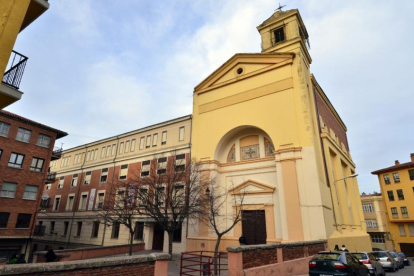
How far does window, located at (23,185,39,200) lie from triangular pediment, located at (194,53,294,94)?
19101 millimetres

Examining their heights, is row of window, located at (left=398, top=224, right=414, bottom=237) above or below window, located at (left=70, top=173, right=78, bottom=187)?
below

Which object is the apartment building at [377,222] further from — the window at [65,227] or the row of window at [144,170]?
the window at [65,227]

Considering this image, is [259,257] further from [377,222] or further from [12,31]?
[377,222]

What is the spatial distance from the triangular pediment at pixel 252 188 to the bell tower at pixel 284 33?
12268 mm

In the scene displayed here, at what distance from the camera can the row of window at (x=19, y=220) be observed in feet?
73.8

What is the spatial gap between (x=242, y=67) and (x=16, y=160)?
23618 millimetres

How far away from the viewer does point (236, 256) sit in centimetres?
909

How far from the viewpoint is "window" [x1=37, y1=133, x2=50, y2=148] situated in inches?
1051

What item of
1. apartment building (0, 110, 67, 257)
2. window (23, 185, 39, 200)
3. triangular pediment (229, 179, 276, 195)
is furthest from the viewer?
window (23, 185, 39, 200)

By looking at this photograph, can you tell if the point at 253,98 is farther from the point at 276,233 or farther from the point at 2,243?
the point at 2,243

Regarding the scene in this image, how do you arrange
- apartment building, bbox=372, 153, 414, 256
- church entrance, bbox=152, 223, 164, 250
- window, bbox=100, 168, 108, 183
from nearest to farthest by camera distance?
church entrance, bbox=152, 223, 164, 250
window, bbox=100, 168, 108, 183
apartment building, bbox=372, 153, 414, 256

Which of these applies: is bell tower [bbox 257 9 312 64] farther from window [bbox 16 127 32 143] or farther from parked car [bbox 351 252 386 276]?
window [bbox 16 127 32 143]

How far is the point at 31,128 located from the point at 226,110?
20.4 metres

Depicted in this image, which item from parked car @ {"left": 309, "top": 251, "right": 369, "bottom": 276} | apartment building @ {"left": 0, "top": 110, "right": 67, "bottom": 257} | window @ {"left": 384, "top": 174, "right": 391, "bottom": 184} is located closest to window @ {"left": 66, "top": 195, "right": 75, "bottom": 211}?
apartment building @ {"left": 0, "top": 110, "right": 67, "bottom": 257}
